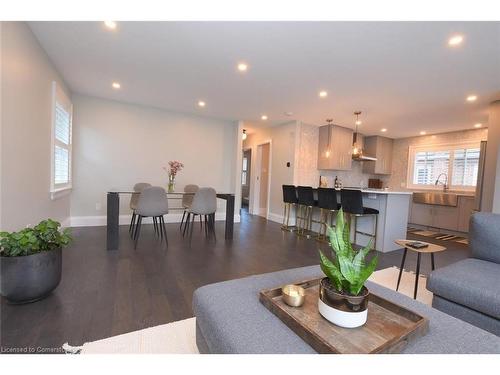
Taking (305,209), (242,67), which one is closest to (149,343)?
(242,67)

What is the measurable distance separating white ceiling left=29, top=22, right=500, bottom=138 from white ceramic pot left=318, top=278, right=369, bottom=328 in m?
2.23

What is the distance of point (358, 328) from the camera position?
0.93 metres

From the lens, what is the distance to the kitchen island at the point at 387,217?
370 centimetres

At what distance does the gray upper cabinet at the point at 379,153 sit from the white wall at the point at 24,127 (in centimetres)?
719

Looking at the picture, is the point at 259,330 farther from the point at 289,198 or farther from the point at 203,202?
the point at 289,198

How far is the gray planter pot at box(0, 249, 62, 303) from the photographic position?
5.54 feet

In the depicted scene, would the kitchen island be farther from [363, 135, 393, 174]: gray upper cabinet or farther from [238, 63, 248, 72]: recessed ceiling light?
[363, 135, 393, 174]: gray upper cabinet

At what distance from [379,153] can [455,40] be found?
4.97 metres

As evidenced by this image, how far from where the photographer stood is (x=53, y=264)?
6.15ft

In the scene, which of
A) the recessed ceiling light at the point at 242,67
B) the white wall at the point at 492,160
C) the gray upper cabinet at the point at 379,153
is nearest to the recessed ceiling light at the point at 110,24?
the recessed ceiling light at the point at 242,67
